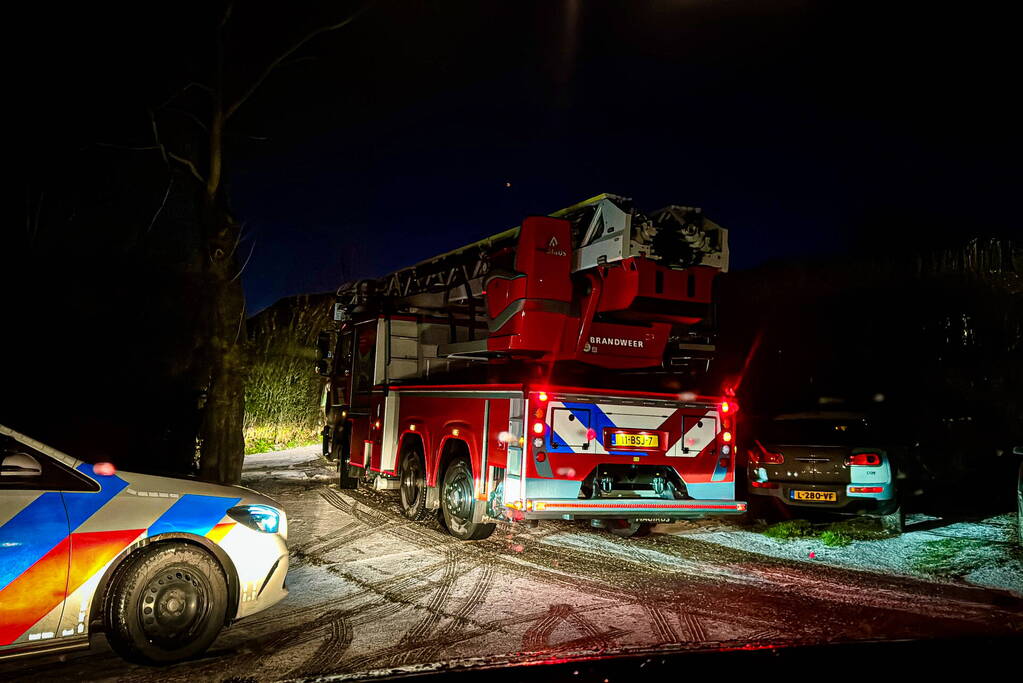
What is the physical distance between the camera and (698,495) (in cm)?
861

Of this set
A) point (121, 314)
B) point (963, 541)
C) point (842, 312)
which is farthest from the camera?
point (842, 312)

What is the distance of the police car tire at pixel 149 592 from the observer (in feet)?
14.6

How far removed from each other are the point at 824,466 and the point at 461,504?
4370mm

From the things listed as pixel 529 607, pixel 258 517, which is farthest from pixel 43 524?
pixel 529 607

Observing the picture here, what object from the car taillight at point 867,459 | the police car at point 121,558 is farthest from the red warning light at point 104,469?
the car taillight at point 867,459

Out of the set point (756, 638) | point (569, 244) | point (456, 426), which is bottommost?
point (756, 638)

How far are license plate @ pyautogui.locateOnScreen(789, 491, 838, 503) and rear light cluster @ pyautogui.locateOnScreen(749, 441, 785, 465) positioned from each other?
0.44 m

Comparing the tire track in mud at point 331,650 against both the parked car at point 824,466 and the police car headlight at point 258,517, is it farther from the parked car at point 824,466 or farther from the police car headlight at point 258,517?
the parked car at point 824,466

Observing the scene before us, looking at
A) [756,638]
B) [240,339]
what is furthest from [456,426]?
[756,638]

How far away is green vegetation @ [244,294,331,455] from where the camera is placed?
901 inches

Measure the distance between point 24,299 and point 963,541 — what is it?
41.3 feet

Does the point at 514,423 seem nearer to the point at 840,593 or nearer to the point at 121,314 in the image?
the point at 840,593

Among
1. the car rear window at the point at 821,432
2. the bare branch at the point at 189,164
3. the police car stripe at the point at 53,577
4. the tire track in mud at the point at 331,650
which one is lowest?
the tire track in mud at the point at 331,650

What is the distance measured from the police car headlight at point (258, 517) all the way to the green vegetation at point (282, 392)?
17449 millimetres
